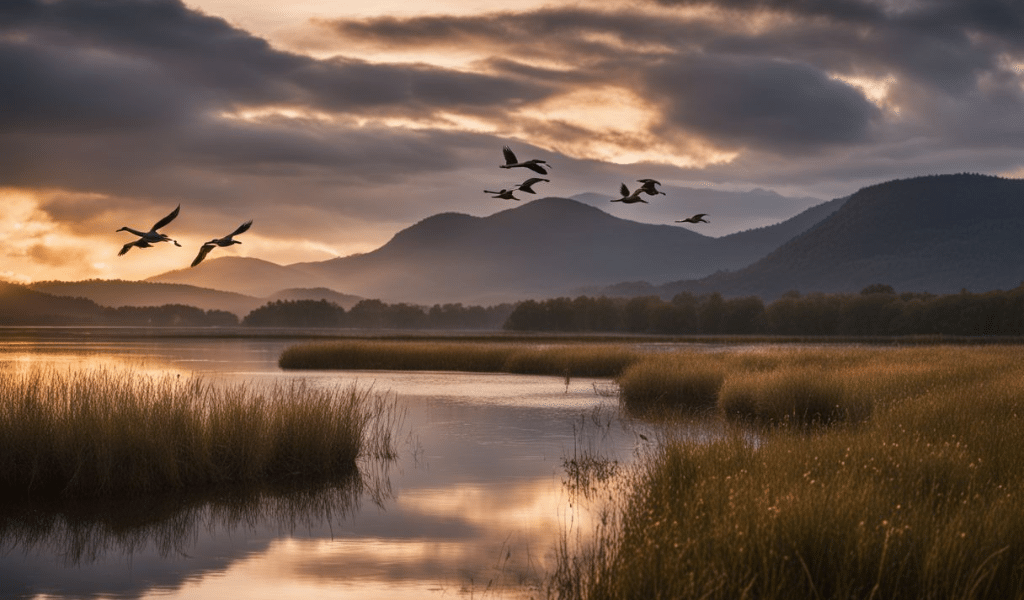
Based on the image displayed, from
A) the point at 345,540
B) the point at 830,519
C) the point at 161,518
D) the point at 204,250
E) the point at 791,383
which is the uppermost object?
the point at 204,250

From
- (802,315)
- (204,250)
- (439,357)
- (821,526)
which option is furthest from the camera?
(802,315)

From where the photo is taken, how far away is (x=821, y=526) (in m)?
9.48

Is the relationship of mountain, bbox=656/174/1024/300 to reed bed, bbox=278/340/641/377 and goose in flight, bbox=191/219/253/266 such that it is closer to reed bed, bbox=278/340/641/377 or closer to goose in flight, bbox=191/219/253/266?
reed bed, bbox=278/340/641/377

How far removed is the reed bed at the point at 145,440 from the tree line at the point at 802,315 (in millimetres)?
103607

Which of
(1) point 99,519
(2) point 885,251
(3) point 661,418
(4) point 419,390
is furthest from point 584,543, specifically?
(2) point 885,251

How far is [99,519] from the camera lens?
52.4ft

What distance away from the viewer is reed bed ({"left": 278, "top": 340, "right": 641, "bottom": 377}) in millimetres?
57875

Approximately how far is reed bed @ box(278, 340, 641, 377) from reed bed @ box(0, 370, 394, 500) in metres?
36.4

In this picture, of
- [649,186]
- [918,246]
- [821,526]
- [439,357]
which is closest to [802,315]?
[918,246]

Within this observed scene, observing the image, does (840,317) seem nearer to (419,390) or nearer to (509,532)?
(419,390)

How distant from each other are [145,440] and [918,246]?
18370 cm

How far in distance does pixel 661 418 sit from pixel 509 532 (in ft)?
53.4

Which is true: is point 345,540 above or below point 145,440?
below

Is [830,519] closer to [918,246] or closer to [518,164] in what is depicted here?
[518,164]
